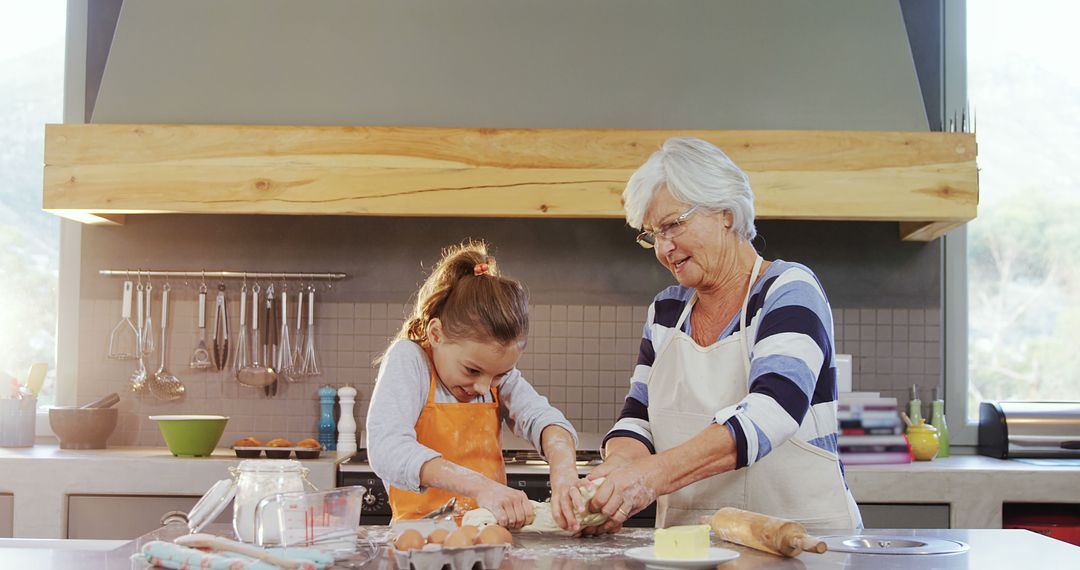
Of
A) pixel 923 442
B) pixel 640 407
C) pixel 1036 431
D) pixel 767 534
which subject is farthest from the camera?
pixel 1036 431

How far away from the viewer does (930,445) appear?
3.45 m

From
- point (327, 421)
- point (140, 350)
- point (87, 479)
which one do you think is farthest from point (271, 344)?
point (87, 479)

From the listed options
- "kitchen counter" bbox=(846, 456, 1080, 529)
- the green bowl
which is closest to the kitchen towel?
the green bowl

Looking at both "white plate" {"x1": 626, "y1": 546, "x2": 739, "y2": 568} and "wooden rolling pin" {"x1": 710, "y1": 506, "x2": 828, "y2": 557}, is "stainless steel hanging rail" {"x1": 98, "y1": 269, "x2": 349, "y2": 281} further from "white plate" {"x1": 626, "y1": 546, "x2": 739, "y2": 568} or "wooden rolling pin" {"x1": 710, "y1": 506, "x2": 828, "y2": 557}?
"white plate" {"x1": 626, "y1": 546, "x2": 739, "y2": 568}

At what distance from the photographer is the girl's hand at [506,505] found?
169cm

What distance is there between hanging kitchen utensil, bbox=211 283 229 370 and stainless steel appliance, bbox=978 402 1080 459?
2.66 m

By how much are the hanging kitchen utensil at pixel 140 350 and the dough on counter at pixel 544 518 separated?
7.84 feet

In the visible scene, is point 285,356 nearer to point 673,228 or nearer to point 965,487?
point 673,228

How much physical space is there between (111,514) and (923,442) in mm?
2515

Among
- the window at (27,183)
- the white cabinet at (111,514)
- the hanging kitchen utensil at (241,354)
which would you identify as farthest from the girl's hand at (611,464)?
the window at (27,183)

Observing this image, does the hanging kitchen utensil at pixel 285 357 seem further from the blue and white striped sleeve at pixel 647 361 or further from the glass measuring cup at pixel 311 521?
the glass measuring cup at pixel 311 521

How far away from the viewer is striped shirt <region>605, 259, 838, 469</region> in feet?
5.68

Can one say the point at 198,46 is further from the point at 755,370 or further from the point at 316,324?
the point at 755,370

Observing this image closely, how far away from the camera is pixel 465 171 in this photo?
10.8 feet
